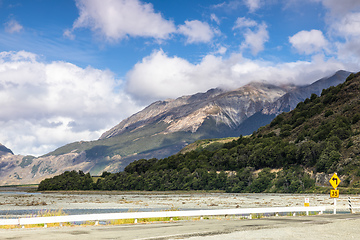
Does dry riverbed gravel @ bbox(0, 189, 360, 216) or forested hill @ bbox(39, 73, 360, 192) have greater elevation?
forested hill @ bbox(39, 73, 360, 192)

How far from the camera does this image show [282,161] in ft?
387

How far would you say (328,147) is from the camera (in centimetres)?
10619

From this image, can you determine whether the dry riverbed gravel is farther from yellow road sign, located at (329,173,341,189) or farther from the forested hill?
the forested hill

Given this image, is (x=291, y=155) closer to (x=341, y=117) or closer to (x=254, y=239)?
(x=341, y=117)

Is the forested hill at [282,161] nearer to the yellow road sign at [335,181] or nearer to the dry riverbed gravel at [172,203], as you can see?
the dry riverbed gravel at [172,203]

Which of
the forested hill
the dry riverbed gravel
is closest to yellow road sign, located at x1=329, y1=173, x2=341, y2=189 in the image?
the dry riverbed gravel

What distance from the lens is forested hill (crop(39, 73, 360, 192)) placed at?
103062 mm

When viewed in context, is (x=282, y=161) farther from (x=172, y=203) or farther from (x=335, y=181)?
(x=335, y=181)

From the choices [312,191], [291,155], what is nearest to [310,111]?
[291,155]

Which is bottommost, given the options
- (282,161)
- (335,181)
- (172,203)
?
(172,203)

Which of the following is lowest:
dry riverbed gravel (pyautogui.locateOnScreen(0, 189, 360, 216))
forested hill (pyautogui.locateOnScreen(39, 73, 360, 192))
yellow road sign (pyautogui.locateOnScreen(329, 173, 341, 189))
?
dry riverbed gravel (pyautogui.locateOnScreen(0, 189, 360, 216))

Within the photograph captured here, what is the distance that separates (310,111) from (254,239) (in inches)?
5619

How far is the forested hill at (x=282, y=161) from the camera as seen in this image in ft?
Answer: 338

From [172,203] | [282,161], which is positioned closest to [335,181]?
[172,203]
